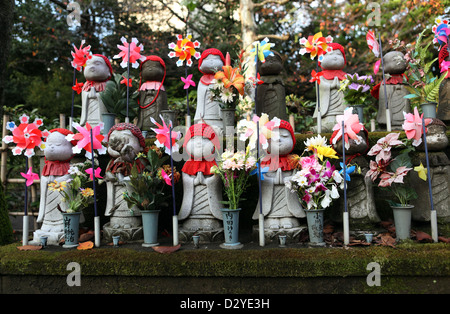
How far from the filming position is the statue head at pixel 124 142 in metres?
3.02

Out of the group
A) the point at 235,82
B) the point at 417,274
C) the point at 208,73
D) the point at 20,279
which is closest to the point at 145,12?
the point at 208,73

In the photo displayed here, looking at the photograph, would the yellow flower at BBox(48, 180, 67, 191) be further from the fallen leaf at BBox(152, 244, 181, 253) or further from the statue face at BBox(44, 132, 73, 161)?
the fallen leaf at BBox(152, 244, 181, 253)

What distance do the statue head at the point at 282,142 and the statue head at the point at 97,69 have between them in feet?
7.89

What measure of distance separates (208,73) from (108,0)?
6.57 meters

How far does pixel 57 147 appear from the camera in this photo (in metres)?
3.10

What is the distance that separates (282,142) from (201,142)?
28.0 inches

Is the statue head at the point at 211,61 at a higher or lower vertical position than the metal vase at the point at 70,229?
higher

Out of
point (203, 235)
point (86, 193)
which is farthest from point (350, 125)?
point (86, 193)

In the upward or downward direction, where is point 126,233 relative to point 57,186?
downward

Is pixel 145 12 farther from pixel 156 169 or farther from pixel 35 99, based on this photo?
pixel 156 169

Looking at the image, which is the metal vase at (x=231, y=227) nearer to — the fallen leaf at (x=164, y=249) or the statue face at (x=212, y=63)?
the fallen leaf at (x=164, y=249)

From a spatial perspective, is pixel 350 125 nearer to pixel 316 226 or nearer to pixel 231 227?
pixel 316 226

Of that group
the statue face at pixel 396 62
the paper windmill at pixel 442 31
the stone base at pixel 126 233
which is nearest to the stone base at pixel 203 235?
the stone base at pixel 126 233

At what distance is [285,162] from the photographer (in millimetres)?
3066
